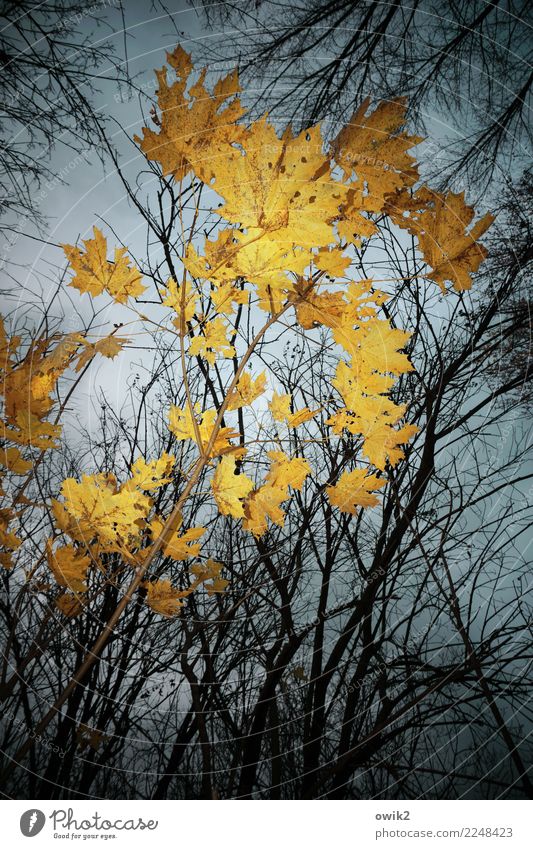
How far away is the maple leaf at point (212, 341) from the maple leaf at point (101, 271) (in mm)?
122

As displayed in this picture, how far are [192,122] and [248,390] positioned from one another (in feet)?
1.17

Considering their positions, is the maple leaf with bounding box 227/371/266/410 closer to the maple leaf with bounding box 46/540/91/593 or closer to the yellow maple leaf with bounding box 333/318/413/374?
the yellow maple leaf with bounding box 333/318/413/374

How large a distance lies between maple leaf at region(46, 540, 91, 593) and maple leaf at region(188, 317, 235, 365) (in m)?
0.38

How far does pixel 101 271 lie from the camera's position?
677mm

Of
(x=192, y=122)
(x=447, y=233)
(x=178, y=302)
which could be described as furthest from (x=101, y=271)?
(x=447, y=233)

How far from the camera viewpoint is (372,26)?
43.1 inches

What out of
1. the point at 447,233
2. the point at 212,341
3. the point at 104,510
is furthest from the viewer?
the point at 212,341

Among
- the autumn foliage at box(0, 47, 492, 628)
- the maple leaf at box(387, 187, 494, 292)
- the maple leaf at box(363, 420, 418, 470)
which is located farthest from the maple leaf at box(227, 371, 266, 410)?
the maple leaf at box(387, 187, 494, 292)

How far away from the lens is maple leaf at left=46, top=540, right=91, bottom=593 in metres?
0.71

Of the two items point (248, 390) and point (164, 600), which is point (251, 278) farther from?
point (164, 600)

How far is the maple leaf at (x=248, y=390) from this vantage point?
0.72 metres

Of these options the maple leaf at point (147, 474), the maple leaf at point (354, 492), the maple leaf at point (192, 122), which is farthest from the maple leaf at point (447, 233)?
the maple leaf at point (147, 474)

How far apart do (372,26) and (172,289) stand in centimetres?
89

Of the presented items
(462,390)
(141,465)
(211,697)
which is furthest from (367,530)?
(141,465)
